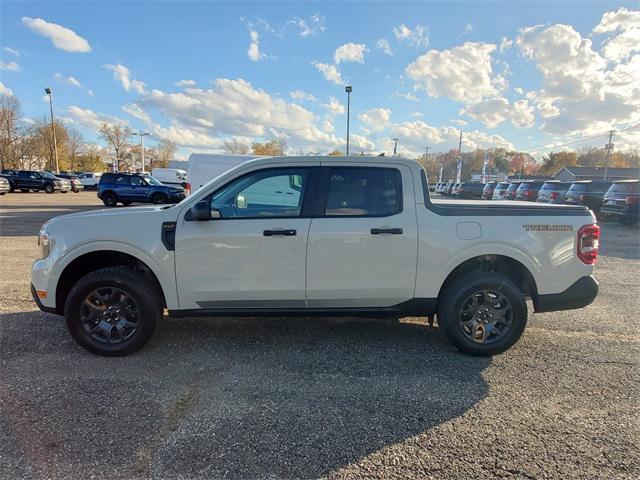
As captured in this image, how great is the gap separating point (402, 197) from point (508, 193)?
78.4 ft

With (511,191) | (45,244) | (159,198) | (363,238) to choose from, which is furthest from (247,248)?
(511,191)

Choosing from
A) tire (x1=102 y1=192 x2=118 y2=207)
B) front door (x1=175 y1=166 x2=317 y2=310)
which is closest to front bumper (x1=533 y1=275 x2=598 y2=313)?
front door (x1=175 y1=166 x2=317 y2=310)

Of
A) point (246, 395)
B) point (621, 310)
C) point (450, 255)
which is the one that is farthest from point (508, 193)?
point (246, 395)

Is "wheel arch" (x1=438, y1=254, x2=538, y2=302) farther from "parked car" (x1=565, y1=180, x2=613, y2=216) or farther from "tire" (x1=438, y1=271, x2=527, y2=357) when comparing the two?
"parked car" (x1=565, y1=180, x2=613, y2=216)

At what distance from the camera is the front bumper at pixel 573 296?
3617 millimetres

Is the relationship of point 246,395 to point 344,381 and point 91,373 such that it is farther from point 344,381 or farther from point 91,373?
point 91,373

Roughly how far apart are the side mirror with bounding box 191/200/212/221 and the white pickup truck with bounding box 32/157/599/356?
1 centimetres

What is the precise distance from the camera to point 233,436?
247cm

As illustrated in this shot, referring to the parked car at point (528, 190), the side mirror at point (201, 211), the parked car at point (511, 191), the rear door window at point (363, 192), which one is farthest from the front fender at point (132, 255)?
the parked car at point (511, 191)

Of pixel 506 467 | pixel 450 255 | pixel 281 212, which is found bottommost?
pixel 506 467

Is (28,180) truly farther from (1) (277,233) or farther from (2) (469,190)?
(2) (469,190)

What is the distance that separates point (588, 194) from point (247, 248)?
18.9 metres

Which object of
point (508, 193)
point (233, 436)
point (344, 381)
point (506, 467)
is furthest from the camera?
point (508, 193)

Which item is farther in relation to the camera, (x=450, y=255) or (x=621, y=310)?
(x=621, y=310)
